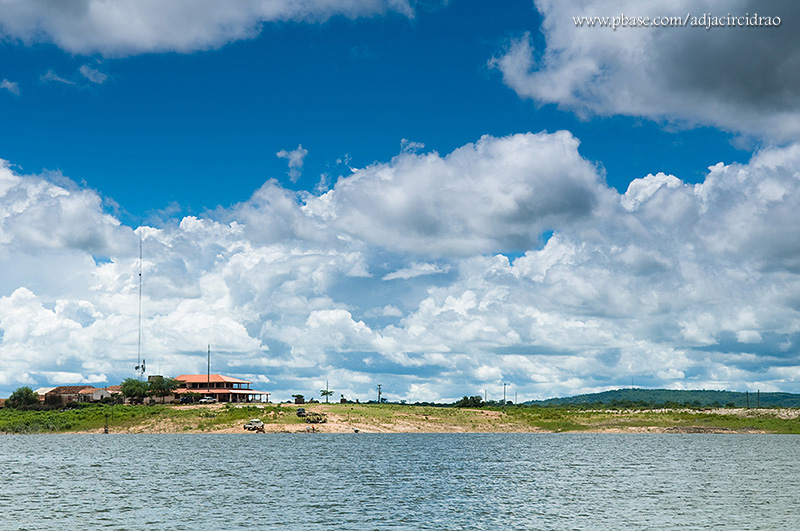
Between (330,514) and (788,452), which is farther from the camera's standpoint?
(788,452)

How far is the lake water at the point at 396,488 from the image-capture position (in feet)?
194

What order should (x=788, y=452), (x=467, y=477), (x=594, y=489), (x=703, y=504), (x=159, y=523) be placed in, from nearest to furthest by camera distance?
(x=159, y=523), (x=703, y=504), (x=594, y=489), (x=467, y=477), (x=788, y=452)

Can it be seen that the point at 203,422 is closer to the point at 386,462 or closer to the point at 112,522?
the point at 386,462

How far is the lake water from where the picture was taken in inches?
2327

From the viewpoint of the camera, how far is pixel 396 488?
7831cm

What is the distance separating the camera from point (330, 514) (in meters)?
61.8

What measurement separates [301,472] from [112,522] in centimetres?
3784

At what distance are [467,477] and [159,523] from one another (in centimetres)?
4173

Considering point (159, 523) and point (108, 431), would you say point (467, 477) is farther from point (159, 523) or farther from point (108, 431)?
point (108, 431)

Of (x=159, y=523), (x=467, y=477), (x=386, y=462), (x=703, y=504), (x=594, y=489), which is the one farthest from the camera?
(x=386, y=462)

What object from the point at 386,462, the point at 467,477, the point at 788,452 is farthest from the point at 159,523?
the point at 788,452

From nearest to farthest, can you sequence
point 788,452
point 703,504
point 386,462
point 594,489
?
point 703,504 < point 594,489 < point 386,462 < point 788,452

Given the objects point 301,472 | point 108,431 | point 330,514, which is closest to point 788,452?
point 301,472

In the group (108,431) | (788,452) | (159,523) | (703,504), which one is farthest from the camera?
(108,431)
